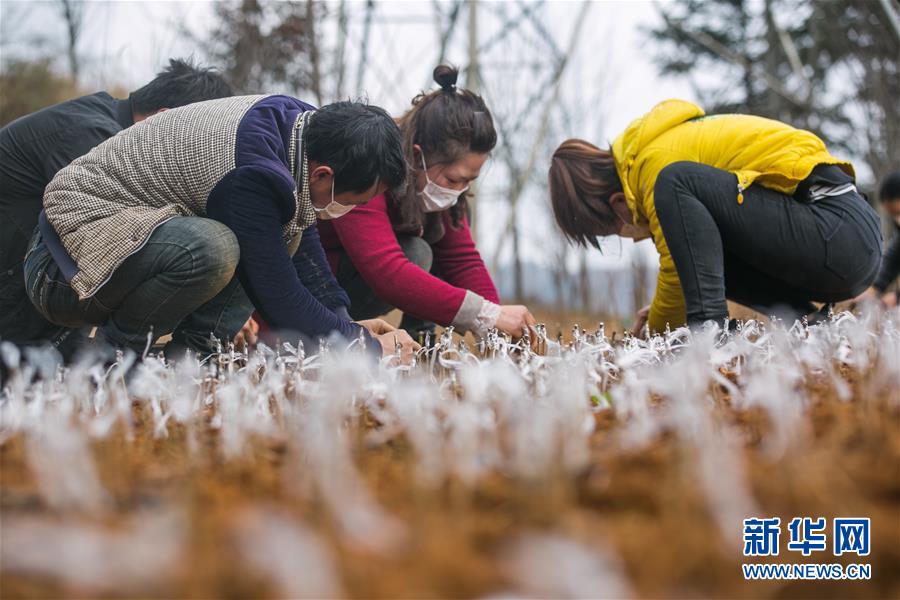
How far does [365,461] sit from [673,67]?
12.7 meters

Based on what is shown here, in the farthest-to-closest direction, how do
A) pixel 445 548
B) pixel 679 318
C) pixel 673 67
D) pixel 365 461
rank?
pixel 673 67 → pixel 679 318 → pixel 365 461 → pixel 445 548

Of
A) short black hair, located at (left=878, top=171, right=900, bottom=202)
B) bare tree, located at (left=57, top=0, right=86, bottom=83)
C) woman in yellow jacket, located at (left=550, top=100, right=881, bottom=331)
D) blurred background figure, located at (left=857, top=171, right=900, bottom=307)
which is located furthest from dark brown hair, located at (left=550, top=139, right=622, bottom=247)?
bare tree, located at (left=57, top=0, right=86, bottom=83)

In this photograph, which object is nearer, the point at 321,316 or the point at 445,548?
the point at 445,548

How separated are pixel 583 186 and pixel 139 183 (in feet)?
4.39

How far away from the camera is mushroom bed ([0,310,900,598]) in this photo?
1.91ft

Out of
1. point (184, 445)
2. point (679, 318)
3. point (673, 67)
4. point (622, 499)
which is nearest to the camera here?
point (622, 499)

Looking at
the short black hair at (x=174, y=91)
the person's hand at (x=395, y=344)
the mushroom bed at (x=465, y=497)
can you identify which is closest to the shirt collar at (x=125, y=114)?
the short black hair at (x=174, y=91)

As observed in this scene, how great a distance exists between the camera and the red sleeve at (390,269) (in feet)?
8.04

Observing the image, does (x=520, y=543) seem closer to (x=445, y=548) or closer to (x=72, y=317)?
(x=445, y=548)

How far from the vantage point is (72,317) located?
205 cm

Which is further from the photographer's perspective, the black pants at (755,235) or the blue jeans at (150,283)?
the black pants at (755,235)

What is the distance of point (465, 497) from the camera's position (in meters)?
A: 0.74

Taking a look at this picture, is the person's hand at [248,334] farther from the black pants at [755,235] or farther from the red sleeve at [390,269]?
the black pants at [755,235]

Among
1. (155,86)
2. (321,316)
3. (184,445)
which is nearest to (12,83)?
(155,86)
